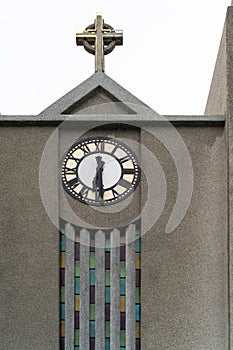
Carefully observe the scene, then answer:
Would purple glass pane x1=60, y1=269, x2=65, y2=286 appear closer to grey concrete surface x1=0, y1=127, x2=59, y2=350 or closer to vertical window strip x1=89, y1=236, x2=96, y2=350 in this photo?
grey concrete surface x1=0, y1=127, x2=59, y2=350

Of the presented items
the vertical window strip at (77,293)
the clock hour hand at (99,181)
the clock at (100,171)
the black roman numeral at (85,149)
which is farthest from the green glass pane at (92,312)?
the black roman numeral at (85,149)

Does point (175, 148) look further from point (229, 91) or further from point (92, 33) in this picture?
point (92, 33)

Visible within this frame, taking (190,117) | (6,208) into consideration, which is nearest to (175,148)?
(190,117)

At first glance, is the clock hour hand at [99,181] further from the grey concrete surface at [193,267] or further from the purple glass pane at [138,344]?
the purple glass pane at [138,344]

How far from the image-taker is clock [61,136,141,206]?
1318 centimetres

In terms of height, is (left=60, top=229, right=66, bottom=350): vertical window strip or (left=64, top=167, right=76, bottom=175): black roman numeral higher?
(left=64, top=167, right=76, bottom=175): black roman numeral

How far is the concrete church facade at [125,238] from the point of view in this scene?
12.8m

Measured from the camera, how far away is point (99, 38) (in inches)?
554

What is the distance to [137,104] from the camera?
44.2 feet

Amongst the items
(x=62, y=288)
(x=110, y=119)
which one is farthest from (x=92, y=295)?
(x=110, y=119)

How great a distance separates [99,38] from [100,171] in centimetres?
210

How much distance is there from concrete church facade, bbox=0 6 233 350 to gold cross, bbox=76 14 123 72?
1198mm

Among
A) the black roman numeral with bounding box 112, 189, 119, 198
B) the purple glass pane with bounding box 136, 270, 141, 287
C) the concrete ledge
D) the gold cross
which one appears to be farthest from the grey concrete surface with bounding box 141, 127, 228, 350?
the gold cross

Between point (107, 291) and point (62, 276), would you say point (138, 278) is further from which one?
point (62, 276)
